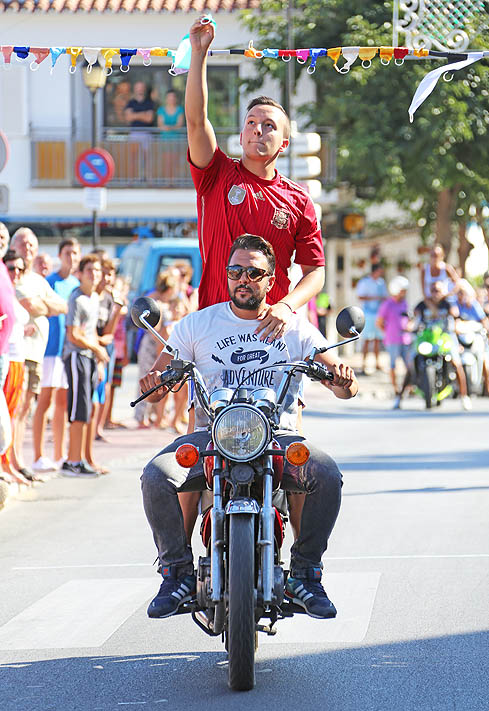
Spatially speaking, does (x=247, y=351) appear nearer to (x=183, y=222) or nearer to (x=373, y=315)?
(x=373, y=315)

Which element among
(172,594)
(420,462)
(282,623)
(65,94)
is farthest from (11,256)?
(65,94)

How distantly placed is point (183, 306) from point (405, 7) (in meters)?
6.93

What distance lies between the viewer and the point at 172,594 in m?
5.80

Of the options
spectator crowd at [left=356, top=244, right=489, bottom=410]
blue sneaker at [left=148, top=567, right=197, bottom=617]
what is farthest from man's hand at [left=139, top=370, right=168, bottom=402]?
spectator crowd at [left=356, top=244, right=489, bottom=410]

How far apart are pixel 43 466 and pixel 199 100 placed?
718 centimetres

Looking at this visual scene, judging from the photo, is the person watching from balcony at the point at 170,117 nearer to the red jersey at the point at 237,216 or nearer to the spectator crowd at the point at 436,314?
the spectator crowd at the point at 436,314

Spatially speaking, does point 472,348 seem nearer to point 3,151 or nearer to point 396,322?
point 396,322

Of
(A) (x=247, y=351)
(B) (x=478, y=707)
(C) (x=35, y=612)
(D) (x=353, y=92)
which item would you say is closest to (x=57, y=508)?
(C) (x=35, y=612)

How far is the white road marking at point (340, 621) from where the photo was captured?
6.57 metres

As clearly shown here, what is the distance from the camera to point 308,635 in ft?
21.9

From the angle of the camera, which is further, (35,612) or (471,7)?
(471,7)

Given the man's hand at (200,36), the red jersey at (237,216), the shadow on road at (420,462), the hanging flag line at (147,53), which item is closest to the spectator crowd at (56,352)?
the hanging flag line at (147,53)

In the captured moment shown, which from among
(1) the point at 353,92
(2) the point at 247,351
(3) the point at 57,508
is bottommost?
(3) the point at 57,508

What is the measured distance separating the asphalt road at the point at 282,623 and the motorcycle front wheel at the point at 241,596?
0.50 ft
